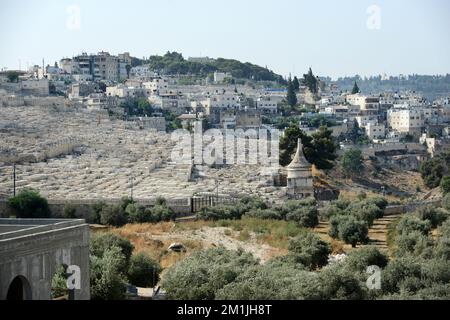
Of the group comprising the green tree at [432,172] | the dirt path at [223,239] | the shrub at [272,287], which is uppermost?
the shrub at [272,287]

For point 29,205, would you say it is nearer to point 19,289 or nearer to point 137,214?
point 137,214

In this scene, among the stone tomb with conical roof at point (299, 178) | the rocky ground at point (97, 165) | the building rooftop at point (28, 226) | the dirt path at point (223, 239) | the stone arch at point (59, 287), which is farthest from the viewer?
the stone tomb with conical roof at point (299, 178)

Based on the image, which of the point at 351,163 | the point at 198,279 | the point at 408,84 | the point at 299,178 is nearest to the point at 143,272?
the point at 198,279

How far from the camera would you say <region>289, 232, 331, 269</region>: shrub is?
20359 mm

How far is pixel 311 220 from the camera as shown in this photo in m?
28.8

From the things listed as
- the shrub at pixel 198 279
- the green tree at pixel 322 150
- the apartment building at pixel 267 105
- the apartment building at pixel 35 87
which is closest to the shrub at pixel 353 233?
the shrub at pixel 198 279

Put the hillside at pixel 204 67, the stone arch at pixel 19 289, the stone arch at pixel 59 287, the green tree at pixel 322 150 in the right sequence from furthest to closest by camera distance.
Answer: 1. the hillside at pixel 204 67
2. the green tree at pixel 322 150
3. the stone arch at pixel 59 287
4. the stone arch at pixel 19 289

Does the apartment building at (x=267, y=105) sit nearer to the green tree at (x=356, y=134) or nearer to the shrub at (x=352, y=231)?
the green tree at (x=356, y=134)

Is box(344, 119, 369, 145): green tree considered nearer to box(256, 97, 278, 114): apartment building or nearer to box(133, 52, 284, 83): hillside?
box(256, 97, 278, 114): apartment building

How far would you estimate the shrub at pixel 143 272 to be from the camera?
18.8 metres

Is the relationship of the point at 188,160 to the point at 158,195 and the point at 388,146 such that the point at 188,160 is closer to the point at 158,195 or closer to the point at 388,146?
the point at 158,195

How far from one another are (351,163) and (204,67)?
58805 millimetres

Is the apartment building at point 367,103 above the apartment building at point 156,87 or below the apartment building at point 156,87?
below

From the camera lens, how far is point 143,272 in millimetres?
18953
